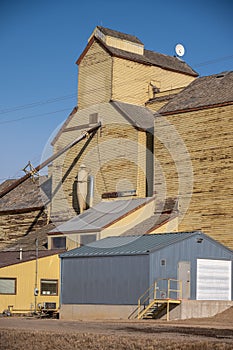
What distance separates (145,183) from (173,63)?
14180 millimetres

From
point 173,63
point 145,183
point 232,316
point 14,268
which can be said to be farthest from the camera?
point 173,63

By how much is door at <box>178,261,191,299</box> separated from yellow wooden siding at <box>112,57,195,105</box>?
2174 cm

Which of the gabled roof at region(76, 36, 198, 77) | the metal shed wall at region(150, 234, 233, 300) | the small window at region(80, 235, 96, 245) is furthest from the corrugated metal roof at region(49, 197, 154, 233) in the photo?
the gabled roof at region(76, 36, 198, 77)

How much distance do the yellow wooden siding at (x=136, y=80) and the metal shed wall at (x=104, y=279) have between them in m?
20.1

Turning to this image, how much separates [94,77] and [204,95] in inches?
457

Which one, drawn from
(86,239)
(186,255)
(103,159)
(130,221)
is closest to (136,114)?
(103,159)

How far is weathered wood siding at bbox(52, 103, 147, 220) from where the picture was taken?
57.6 meters

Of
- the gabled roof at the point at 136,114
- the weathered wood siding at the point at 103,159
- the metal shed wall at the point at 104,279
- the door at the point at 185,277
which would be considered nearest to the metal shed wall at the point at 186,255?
the door at the point at 185,277

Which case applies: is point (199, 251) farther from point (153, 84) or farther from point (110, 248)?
point (153, 84)

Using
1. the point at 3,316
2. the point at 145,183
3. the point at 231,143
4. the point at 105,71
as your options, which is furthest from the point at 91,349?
the point at 105,71

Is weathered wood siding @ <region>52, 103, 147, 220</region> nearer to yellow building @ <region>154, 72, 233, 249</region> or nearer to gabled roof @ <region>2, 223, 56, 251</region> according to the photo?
gabled roof @ <region>2, 223, 56, 251</region>

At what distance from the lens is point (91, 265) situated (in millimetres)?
43719

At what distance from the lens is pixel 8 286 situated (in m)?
47.5

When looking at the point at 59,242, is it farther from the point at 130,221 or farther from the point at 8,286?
the point at 8,286
